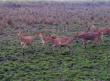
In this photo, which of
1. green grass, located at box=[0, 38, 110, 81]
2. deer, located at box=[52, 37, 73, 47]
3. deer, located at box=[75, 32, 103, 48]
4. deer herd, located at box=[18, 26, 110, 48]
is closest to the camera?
green grass, located at box=[0, 38, 110, 81]

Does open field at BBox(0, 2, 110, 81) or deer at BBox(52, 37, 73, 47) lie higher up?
deer at BBox(52, 37, 73, 47)

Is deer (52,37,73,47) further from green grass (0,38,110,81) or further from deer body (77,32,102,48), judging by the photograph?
deer body (77,32,102,48)

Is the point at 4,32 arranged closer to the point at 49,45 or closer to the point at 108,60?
the point at 49,45

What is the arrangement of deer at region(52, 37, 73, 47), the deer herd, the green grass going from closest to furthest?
the green grass, deer at region(52, 37, 73, 47), the deer herd

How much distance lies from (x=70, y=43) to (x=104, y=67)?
3856mm

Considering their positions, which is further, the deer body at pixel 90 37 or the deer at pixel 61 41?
the deer body at pixel 90 37

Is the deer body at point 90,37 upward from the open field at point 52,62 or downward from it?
upward

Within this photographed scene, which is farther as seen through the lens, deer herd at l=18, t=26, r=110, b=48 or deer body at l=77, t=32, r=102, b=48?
deer body at l=77, t=32, r=102, b=48

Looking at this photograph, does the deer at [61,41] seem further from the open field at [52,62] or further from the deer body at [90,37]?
the deer body at [90,37]

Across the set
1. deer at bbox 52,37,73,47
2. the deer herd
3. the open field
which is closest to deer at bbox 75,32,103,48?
the deer herd

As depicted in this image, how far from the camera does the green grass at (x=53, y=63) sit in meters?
10.6

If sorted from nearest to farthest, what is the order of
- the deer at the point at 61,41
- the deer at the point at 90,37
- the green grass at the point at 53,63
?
the green grass at the point at 53,63 < the deer at the point at 61,41 < the deer at the point at 90,37

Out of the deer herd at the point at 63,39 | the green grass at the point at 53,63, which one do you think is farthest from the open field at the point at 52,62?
the deer herd at the point at 63,39

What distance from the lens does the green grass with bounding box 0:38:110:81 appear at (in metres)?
10.6
